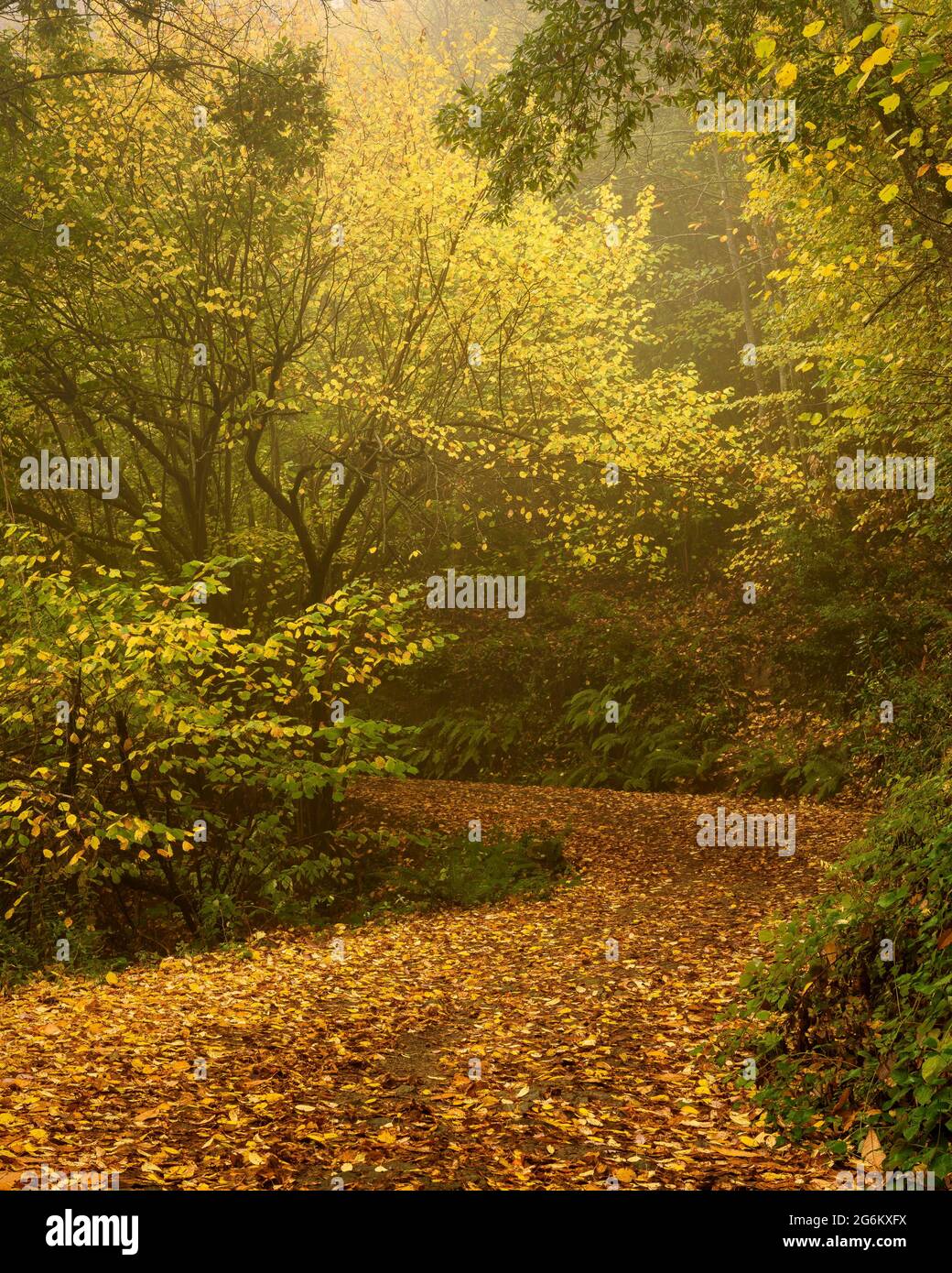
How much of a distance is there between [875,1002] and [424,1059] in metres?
2.56

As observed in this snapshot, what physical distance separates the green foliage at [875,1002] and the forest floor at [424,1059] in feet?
0.86

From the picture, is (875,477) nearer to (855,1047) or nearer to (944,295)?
(944,295)

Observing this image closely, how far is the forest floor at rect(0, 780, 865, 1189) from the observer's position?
Result: 438 cm

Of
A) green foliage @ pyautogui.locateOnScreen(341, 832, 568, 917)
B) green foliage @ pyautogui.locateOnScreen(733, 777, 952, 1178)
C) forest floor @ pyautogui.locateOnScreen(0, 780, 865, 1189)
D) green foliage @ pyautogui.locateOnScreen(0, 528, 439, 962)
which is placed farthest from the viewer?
green foliage @ pyautogui.locateOnScreen(341, 832, 568, 917)

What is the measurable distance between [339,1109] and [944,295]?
11.2 metres

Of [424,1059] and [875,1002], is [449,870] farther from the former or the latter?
[875,1002]

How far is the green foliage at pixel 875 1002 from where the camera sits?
4188mm

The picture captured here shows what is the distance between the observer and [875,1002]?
482 cm

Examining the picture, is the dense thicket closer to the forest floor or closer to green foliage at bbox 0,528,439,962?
green foliage at bbox 0,528,439,962

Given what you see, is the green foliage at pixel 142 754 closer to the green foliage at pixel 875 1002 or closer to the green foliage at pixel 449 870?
the green foliage at pixel 449 870

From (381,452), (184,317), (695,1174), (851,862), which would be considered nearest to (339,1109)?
(695,1174)

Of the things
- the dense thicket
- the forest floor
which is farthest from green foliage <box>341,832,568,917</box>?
the forest floor

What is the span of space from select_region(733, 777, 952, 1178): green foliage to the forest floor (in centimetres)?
26

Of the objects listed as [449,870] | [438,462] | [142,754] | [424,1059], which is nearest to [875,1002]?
[424,1059]
